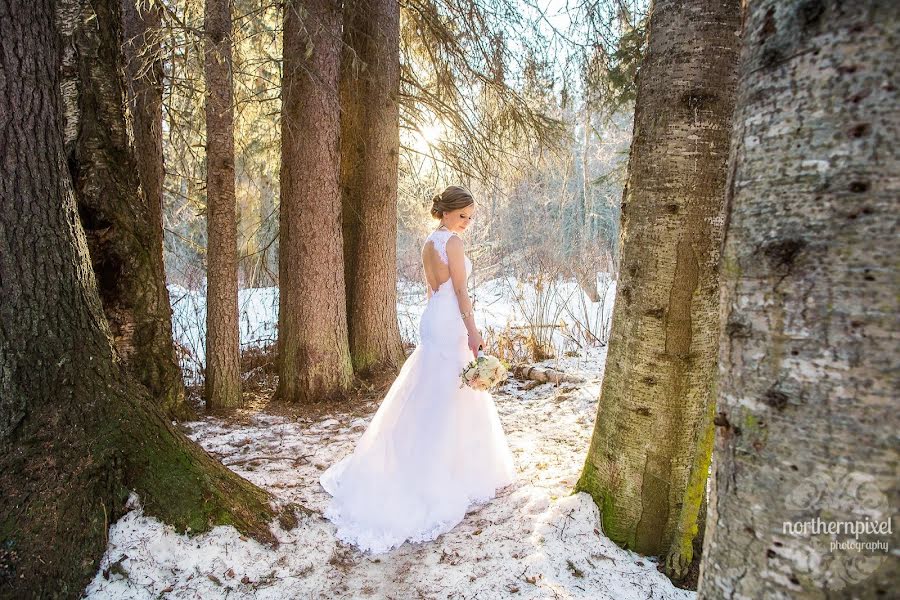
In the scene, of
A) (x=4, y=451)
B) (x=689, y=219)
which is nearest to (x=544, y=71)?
(x=689, y=219)

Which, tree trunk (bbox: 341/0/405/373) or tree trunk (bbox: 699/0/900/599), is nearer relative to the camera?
tree trunk (bbox: 699/0/900/599)

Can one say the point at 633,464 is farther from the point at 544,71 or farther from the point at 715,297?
the point at 544,71

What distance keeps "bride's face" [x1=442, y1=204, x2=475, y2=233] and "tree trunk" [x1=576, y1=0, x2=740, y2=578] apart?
138 centimetres

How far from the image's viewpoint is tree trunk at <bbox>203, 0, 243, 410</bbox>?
488 cm

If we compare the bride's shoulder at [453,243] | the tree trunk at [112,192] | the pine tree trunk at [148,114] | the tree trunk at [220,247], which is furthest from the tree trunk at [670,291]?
the pine tree trunk at [148,114]

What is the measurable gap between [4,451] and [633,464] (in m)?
2.82

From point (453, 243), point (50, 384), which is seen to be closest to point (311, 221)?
point (453, 243)

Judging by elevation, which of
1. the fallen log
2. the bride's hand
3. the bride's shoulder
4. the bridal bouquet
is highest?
the bride's shoulder

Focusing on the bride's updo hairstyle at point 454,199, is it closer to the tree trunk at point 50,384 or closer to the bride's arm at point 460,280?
the bride's arm at point 460,280

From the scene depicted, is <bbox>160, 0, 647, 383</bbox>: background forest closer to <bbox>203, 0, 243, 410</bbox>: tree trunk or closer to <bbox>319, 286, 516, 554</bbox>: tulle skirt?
<bbox>203, 0, 243, 410</bbox>: tree trunk

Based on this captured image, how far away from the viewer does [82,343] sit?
2441mm

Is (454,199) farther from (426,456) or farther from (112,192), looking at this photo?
(112,192)

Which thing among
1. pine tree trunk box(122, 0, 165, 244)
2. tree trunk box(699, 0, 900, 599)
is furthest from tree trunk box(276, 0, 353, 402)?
tree trunk box(699, 0, 900, 599)

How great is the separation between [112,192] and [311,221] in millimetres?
1735
